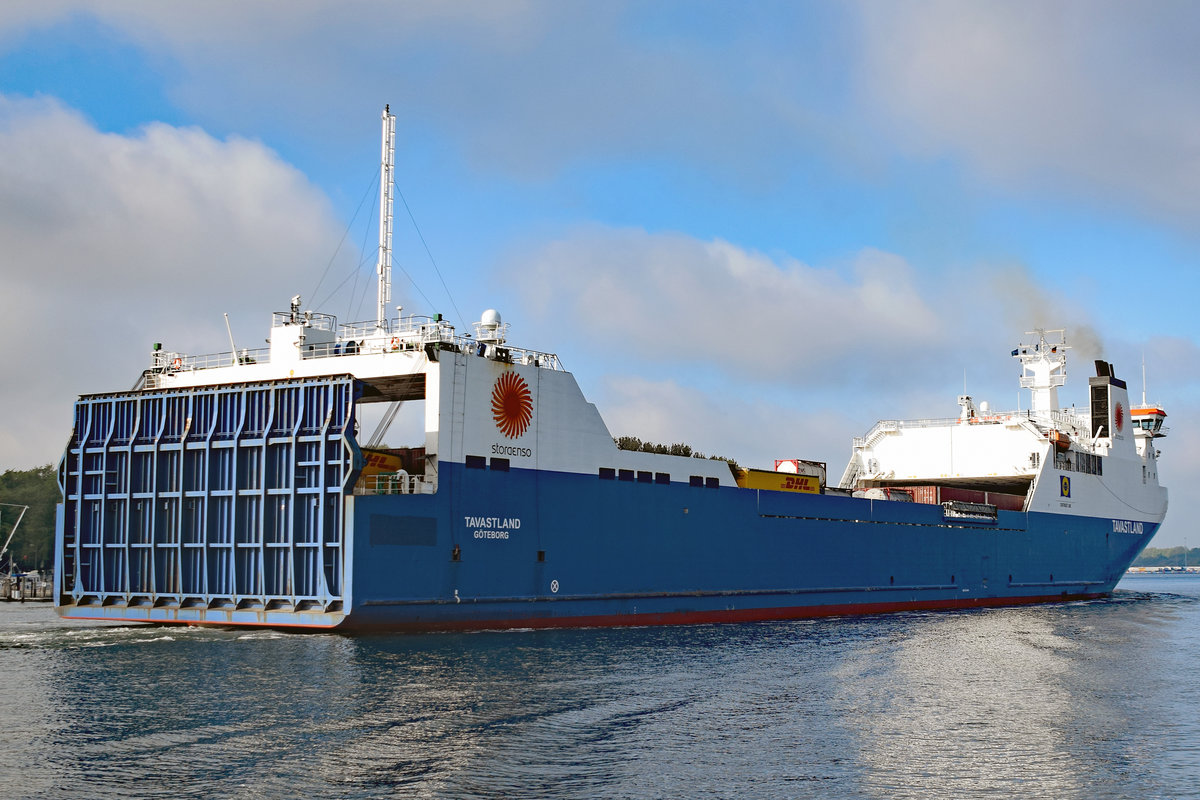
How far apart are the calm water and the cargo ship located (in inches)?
52.6

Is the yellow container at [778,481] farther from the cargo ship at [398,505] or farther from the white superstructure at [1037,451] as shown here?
the white superstructure at [1037,451]

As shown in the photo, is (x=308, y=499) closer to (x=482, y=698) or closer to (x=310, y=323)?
(x=310, y=323)

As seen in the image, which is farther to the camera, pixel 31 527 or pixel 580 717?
pixel 31 527

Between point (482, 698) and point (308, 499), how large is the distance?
9184 millimetres

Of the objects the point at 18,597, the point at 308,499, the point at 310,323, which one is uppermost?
the point at 310,323

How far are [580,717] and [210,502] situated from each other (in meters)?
13.7

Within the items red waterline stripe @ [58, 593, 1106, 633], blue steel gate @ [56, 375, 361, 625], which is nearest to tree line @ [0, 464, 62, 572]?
blue steel gate @ [56, 375, 361, 625]

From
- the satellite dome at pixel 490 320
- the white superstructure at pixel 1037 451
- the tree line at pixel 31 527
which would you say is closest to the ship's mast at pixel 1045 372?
the white superstructure at pixel 1037 451

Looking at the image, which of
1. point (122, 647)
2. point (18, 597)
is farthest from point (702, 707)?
point (18, 597)

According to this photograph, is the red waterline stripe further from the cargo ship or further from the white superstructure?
the white superstructure

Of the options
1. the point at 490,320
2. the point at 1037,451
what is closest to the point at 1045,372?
the point at 1037,451

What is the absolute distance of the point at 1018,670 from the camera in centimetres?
2377

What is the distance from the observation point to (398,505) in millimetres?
25578

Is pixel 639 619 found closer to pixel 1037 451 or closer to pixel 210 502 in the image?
pixel 210 502
